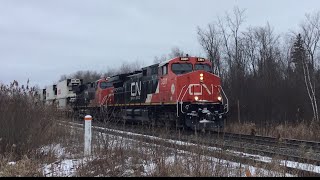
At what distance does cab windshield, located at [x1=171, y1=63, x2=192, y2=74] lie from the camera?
1823cm

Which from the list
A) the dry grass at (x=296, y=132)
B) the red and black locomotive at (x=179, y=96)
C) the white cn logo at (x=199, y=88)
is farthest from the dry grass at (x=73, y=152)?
the dry grass at (x=296, y=132)

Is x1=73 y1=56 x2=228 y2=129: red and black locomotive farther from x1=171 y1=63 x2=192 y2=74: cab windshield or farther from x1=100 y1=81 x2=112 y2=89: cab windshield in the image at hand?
x1=100 y1=81 x2=112 y2=89: cab windshield

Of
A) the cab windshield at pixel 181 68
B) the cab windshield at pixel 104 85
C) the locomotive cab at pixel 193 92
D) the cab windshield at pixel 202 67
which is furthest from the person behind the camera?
the cab windshield at pixel 104 85

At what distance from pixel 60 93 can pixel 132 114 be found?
70.9ft

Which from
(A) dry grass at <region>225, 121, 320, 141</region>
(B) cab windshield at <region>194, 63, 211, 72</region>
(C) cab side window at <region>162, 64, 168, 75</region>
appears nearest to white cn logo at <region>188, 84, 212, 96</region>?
(B) cab windshield at <region>194, 63, 211, 72</region>

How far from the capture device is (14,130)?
9383 millimetres

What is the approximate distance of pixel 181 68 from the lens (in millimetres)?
18344

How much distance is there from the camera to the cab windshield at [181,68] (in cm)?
1823

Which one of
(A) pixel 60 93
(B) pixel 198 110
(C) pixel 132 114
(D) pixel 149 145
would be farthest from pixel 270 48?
(D) pixel 149 145

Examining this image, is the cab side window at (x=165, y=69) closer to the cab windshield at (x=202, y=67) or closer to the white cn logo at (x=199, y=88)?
the cab windshield at (x=202, y=67)

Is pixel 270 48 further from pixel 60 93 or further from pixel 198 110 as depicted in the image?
pixel 198 110

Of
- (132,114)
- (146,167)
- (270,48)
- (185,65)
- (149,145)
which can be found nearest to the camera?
(146,167)

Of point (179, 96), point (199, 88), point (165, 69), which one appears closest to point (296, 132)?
point (199, 88)

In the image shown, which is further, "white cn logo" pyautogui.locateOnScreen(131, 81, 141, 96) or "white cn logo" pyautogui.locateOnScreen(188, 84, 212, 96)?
"white cn logo" pyautogui.locateOnScreen(131, 81, 141, 96)
